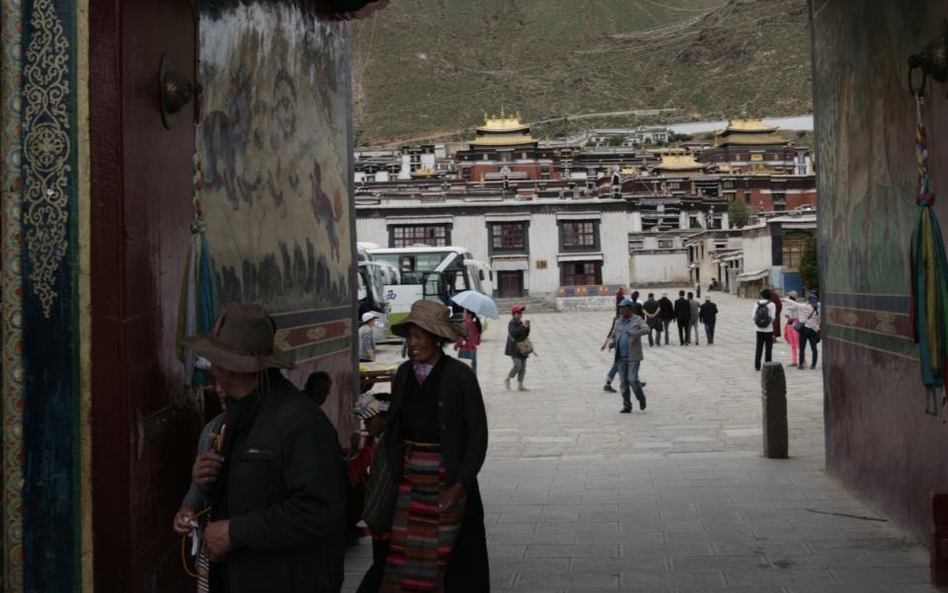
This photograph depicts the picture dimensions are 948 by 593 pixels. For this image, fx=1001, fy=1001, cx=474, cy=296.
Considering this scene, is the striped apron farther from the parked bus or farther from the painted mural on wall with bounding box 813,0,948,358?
the parked bus

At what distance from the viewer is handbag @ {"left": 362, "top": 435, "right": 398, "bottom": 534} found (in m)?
4.61

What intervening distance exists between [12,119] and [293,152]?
3.37 meters

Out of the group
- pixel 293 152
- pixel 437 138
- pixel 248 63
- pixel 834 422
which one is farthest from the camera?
pixel 437 138

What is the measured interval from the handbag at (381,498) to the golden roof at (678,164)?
256 ft

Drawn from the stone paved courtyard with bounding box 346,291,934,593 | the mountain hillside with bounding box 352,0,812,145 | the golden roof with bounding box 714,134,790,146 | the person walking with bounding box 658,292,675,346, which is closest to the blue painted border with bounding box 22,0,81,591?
the stone paved courtyard with bounding box 346,291,934,593

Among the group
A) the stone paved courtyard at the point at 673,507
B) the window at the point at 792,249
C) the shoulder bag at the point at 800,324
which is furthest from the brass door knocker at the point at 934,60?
the window at the point at 792,249

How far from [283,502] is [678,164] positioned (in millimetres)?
80889

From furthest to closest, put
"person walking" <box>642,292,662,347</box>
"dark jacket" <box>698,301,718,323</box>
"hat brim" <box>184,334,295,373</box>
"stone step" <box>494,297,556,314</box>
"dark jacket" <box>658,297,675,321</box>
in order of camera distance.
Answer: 1. "stone step" <box>494,297,556,314</box>
2. "dark jacket" <box>658,297,675,321</box>
3. "dark jacket" <box>698,301,718,323</box>
4. "person walking" <box>642,292,662,347</box>
5. "hat brim" <box>184,334,295,373</box>

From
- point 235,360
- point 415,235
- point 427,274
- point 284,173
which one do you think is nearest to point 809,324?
point 284,173

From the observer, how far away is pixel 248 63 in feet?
21.8

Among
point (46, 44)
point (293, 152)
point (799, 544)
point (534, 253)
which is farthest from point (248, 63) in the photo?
point (534, 253)

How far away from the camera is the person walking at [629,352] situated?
44.4 ft

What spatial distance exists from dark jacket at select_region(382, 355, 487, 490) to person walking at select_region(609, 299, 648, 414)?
902cm

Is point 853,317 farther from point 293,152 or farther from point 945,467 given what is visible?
point 293,152
